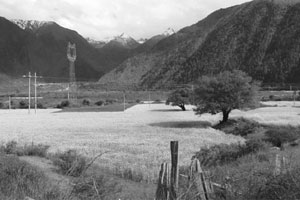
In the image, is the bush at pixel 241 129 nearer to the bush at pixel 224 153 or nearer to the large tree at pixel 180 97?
the bush at pixel 224 153

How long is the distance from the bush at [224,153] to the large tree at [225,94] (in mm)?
18924

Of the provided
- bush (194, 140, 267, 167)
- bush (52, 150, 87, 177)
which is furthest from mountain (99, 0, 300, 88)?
bush (52, 150, 87, 177)

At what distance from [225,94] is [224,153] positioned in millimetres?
21363

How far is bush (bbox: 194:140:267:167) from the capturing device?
1643 centimetres

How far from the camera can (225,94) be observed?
38.2 meters

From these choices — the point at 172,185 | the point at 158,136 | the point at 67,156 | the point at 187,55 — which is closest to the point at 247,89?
the point at 158,136

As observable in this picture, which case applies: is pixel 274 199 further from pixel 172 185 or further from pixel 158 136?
pixel 158 136

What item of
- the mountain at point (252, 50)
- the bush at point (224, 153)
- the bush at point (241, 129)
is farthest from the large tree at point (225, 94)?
the mountain at point (252, 50)

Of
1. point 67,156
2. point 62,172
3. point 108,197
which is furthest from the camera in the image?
point 67,156

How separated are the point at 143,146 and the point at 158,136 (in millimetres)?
5825

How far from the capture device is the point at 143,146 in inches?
923

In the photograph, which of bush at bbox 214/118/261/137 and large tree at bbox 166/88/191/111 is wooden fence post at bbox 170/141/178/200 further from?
large tree at bbox 166/88/191/111

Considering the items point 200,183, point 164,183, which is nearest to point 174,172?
point 164,183

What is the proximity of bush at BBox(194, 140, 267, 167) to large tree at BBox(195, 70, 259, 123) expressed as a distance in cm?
1892
